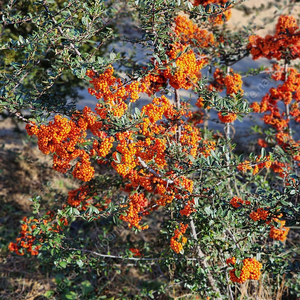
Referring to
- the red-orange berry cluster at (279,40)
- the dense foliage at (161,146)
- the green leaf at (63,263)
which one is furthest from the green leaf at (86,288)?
the red-orange berry cluster at (279,40)

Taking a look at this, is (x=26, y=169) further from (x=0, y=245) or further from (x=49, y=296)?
(x=49, y=296)

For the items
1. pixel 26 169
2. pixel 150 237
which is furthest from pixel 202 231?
pixel 26 169

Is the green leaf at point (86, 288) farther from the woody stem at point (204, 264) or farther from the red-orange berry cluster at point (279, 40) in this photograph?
the red-orange berry cluster at point (279, 40)

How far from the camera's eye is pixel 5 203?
506cm

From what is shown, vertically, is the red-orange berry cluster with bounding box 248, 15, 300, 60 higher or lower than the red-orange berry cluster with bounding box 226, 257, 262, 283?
higher

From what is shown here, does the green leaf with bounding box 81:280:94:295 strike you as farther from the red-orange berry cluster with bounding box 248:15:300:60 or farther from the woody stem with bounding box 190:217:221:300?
the red-orange berry cluster with bounding box 248:15:300:60

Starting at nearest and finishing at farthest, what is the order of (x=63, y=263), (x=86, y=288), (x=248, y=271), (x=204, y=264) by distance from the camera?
(x=248, y=271) → (x=63, y=263) → (x=204, y=264) → (x=86, y=288)

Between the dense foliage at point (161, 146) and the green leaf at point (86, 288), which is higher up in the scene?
the dense foliage at point (161, 146)

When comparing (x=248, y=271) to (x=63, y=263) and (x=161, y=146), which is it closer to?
(x=161, y=146)

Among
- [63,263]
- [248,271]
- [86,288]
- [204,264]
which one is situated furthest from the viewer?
[86,288]

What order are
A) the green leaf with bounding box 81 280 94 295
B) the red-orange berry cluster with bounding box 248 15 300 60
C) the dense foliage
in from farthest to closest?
1. the red-orange berry cluster with bounding box 248 15 300 60
2. the green leaf with bounding box 81 280 94 295
3. the dense foliage

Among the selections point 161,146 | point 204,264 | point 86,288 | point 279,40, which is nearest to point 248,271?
point 204,264

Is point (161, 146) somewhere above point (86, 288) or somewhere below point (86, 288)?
above

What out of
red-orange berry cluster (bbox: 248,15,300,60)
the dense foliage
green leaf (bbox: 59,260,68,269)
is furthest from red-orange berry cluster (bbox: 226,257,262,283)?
red-orange berry cluster (bbox: 248,15,300,60)
